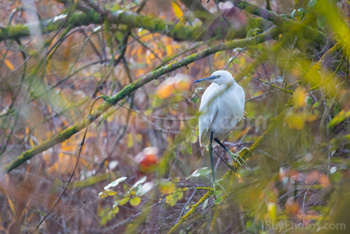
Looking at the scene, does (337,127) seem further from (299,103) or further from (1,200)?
(1,200)

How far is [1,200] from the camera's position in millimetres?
2582

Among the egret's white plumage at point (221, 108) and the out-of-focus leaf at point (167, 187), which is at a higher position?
the egret's white plumage at point (221, 108)

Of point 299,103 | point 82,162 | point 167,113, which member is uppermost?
point 299,103

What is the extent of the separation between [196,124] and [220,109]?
8.3 inches

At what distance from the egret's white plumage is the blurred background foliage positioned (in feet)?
0.20

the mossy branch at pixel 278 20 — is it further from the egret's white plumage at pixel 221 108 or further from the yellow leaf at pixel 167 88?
the yellow leaf at pixel 167 88

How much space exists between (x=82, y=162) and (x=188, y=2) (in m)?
1.46

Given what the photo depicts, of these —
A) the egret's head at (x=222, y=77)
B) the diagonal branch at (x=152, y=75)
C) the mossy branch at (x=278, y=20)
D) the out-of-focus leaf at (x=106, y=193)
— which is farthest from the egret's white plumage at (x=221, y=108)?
the out-of-focus leaf at (x=106, y=193)

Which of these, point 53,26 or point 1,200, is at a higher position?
point 53,26

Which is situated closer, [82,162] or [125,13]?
[125,13]

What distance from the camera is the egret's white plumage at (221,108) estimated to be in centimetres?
178

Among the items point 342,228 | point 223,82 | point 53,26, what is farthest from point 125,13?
point 342,228

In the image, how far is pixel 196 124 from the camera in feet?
6.75

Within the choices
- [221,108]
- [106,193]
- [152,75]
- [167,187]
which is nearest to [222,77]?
[221,108]
